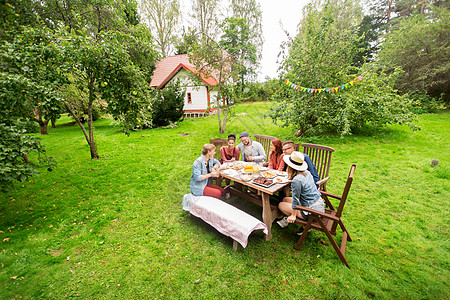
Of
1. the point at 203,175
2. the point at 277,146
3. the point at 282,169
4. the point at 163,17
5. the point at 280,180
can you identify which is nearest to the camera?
the point at 280,180

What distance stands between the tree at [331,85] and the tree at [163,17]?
67.3 ft

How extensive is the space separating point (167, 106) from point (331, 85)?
1152cm

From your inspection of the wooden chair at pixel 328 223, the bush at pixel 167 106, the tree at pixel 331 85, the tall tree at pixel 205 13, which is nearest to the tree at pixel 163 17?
the tall tree at pixel 205 13

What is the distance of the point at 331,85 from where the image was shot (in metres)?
9.75

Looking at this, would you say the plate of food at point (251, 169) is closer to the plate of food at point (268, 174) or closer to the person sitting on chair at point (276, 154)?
the plate of food at point (268, 174)

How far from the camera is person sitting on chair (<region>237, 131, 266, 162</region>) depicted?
207 inches

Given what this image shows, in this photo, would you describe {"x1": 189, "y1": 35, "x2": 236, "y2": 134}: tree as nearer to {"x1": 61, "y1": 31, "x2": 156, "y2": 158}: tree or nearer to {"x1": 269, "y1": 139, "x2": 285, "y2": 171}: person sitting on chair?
{"x1": 61, "y1": 31, "x2": 156, "y2": 158}: tree

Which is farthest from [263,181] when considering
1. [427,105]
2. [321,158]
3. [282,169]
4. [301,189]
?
[427,105]

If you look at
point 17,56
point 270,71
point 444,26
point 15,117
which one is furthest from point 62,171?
point 270,71

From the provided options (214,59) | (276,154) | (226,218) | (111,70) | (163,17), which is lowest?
(226,218)

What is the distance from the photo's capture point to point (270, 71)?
32.0m

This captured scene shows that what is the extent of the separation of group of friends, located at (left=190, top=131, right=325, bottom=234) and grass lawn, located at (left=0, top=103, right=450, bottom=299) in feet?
2.25

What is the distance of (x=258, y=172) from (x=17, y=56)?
582 cm

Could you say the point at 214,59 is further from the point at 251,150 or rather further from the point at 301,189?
the point at 301,189
